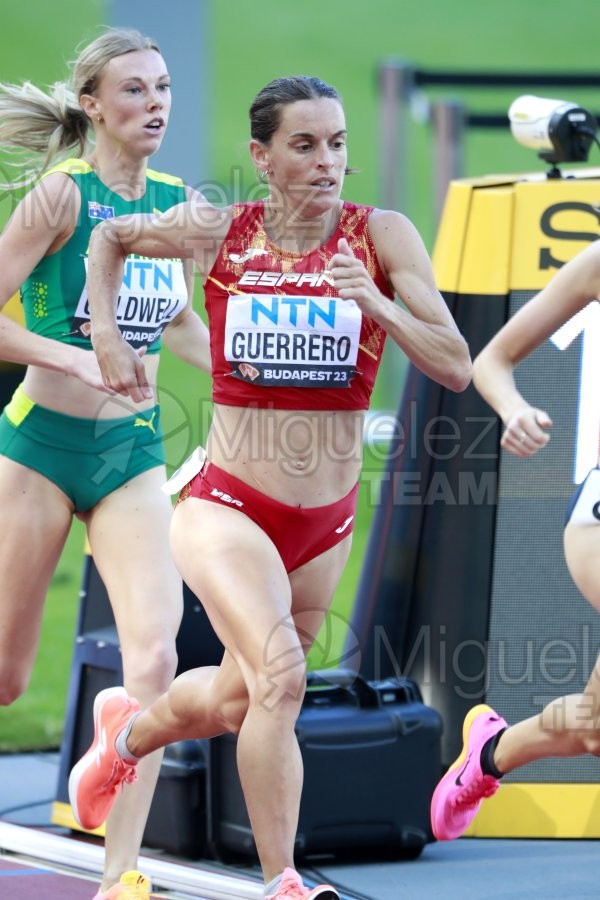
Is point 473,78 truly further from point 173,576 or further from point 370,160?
point 370,160

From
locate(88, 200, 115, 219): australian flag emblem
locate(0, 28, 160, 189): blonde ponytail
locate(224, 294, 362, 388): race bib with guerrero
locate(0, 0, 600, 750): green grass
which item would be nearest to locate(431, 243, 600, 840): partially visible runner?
locate(224, 294, 362, 388): race bib with guerrero

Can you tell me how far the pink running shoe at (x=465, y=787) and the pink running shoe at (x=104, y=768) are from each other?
2.75 feet

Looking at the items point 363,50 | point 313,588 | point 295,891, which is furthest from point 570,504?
point 363,50

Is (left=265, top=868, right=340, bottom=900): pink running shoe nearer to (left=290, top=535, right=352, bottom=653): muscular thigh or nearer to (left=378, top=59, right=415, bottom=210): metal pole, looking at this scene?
(left=290, top=535, right=352, bottom=653): muscular thigh

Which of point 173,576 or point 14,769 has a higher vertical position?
point 173,576

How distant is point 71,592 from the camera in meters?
10.5

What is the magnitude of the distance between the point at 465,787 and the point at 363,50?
33.7 m

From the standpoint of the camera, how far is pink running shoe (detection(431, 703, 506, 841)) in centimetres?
461

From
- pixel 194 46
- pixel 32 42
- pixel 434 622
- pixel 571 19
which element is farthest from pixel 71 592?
pixel 571 19

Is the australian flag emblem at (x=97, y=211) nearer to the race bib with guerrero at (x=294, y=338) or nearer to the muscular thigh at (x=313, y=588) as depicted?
the race bib with guerrero at (x=294, y=338)

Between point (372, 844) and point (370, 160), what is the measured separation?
25701 mm

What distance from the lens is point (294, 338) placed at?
13.1 ft

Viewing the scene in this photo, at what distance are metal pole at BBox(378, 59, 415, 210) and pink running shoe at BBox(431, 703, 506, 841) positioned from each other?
21.7 ft

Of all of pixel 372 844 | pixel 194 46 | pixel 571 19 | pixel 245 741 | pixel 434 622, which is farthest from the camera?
pixel 571 19
